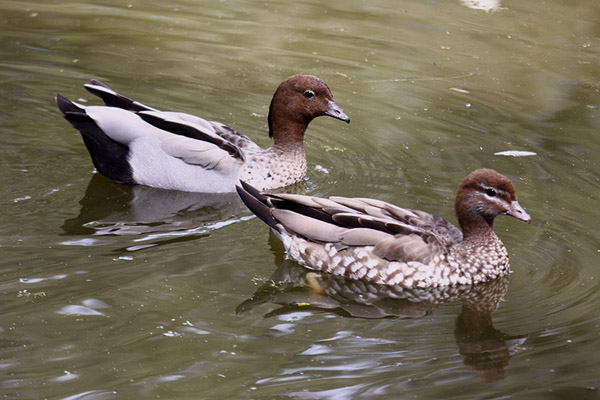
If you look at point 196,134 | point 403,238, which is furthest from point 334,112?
point 403,238

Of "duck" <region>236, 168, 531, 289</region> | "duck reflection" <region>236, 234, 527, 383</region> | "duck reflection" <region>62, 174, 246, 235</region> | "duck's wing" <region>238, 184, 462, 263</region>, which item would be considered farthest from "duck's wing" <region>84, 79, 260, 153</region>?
"duck reflection" <region>236, 234, 527, 383</region>

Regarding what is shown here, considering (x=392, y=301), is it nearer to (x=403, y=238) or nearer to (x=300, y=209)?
(x=403, y=238)

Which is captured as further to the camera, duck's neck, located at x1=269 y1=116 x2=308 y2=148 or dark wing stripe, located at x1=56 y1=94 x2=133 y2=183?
duck's neck, located at x1=269 y1=116 x2=308 y2=148

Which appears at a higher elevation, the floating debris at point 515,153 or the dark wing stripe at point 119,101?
the dark wing stripe at point 119,101

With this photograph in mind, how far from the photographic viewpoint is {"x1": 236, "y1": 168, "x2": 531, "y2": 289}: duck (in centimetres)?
724

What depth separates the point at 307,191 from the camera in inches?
363

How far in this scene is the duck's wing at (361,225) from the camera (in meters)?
7.25

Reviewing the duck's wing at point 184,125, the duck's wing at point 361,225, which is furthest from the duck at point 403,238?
the duck's wing at point 184,125

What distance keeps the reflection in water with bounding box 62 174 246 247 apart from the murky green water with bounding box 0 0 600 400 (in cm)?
3

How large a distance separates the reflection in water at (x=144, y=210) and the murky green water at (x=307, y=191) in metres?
0.03

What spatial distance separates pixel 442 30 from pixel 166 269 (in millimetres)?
7951

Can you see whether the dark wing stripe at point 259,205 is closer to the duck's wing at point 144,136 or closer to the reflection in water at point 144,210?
the reflection in water at point 144,210

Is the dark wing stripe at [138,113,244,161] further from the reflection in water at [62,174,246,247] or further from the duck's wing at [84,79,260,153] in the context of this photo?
the reflection in water at [62,174,246,247]

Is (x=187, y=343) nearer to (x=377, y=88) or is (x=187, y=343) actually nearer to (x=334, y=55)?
(x=377, y=88)
